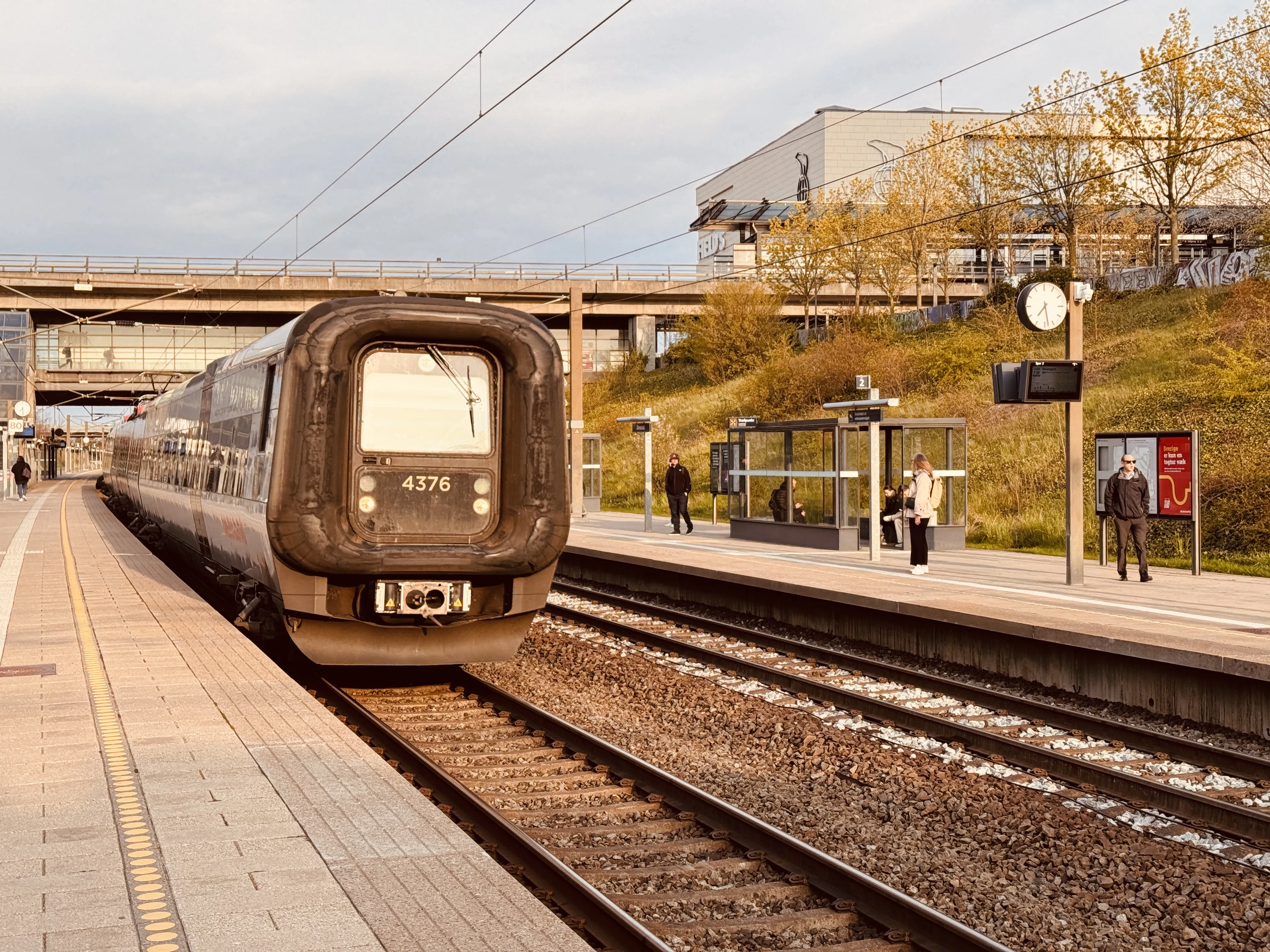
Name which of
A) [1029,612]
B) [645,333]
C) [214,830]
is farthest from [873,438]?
Answer: [645,333]

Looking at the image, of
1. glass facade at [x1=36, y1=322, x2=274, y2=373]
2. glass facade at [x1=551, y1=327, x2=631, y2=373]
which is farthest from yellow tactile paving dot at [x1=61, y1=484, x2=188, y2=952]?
glass facade at [x1=551, y1=327, x2=631, y2=373]

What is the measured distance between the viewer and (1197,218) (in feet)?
206

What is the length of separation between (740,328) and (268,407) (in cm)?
4410

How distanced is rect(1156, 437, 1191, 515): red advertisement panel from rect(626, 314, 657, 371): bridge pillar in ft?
164

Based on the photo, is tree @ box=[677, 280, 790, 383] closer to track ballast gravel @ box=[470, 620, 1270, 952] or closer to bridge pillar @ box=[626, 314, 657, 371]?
bridge pillar @ box=[626, 314, 657, 371]

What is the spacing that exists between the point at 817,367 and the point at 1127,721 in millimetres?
34827

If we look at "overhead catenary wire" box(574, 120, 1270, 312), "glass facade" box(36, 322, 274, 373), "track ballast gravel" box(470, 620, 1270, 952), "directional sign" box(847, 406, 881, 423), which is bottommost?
"track ballast gravel" box(470, 620, 1270, 952)

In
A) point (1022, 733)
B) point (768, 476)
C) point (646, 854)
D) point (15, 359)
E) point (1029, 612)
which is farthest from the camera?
point (15, 359)

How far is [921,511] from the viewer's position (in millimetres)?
17625

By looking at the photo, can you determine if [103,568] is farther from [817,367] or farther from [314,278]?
[314,278]

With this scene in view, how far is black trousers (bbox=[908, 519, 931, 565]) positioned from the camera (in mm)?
17562

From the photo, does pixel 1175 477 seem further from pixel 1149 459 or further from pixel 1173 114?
pixel 1173 114

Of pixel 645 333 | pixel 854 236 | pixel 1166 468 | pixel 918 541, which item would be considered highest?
pixel 854 236

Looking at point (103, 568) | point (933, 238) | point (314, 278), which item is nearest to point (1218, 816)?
point (103, 568)
